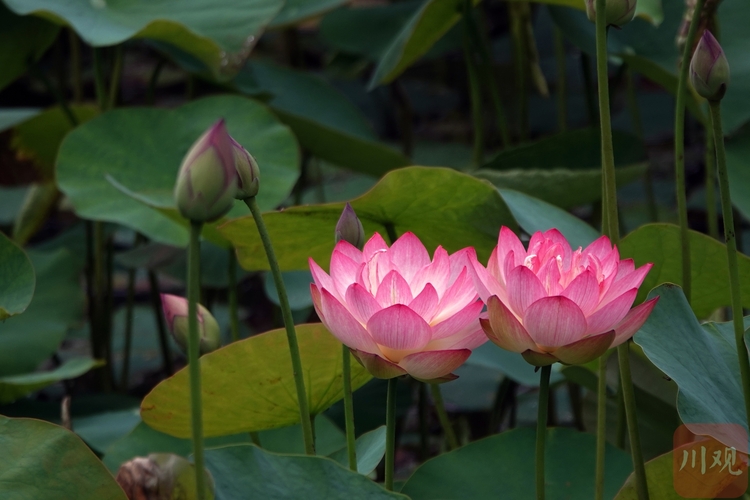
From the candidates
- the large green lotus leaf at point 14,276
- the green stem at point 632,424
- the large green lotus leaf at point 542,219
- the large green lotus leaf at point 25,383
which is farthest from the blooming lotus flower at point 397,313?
the large green lotus leaf at point 25,383

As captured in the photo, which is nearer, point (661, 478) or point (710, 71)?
point (710, 71)

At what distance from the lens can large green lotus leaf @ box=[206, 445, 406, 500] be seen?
15.5 inches

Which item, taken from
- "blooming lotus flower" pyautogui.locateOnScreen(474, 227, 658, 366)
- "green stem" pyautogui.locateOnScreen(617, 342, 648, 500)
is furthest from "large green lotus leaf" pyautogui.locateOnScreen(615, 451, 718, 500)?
"blooming lotus flower" pyautogui.locateOnScreen(474, 227, 658, 366)

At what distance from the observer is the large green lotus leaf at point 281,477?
39 cm

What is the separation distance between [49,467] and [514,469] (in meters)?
0.35

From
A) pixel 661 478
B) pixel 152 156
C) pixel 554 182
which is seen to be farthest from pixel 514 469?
pixel 152 156

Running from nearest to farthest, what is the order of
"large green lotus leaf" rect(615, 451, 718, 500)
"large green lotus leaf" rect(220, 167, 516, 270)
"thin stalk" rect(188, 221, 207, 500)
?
"thin stalk" rect(188, 221, 207, 500) → "large green lotus leaf" rect(615, 451, 718, 500) → "large green lotus leaf" rect(220, 167, 516, 270)

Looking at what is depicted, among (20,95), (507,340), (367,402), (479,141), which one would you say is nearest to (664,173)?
(479,141)

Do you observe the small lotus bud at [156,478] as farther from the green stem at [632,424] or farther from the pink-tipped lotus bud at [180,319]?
the green stem at [632,424]

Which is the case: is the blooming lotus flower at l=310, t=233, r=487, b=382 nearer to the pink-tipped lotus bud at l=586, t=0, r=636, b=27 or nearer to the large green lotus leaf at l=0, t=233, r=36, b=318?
the pink-tipped lotus bud at l=586, t=0, r=636, b=27

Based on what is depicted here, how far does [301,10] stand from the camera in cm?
130

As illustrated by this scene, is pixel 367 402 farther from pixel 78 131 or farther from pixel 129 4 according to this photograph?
pixel 129 4

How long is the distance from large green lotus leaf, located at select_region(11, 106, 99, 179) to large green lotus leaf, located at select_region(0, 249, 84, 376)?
230 mm

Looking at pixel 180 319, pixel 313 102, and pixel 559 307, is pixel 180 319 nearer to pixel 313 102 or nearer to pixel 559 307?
pixel 559 307
